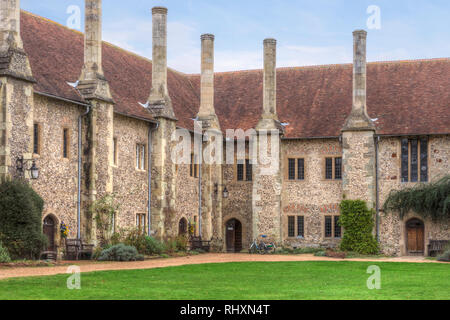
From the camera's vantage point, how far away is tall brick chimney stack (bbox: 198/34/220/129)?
114 feet

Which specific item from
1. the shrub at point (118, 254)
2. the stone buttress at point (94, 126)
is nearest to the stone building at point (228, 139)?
the stone buttress at point (94, 126)

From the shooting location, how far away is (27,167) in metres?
21.9

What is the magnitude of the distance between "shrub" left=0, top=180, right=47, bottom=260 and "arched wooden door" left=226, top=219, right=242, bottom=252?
15.6 meters

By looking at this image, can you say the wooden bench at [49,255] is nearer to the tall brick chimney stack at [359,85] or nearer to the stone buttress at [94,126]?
the stone buttress at [94,126]

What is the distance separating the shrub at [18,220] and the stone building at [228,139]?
1922 millimetres

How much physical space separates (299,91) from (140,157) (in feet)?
36.2

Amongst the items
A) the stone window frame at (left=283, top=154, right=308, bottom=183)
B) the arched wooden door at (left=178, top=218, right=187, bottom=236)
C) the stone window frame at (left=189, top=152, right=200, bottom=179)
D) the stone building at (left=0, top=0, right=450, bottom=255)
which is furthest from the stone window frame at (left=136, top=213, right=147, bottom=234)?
the stone window frame at (left=283, top=154, right=308, bottom=183)

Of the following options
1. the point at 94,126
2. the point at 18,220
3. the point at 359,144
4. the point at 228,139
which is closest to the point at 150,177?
the point at 94,126

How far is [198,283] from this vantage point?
16281 millimetres

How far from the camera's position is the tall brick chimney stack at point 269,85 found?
34.4m
